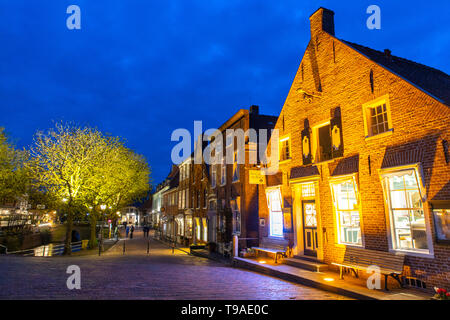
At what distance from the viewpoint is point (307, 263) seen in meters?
11.0

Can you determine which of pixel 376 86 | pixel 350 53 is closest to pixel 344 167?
pixel 376 86

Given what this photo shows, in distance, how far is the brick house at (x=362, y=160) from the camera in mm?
7652

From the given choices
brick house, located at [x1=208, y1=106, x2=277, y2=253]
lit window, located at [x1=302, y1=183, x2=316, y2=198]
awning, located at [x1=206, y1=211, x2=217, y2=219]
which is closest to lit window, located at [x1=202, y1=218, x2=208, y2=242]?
awning, located at [x1=206, y1=211, x2=217, y2=219]

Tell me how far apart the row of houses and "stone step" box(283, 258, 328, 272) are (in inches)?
13.3

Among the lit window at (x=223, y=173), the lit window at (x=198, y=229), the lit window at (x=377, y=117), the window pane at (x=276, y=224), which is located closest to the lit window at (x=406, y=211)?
the lit window at (x=377, y=117)

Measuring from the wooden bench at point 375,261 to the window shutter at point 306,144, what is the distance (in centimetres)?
402

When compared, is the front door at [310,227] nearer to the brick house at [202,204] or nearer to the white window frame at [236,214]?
the white window frame at [236,214]

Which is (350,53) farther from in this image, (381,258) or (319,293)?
(319,293)

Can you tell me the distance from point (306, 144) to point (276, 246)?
511 centimetres

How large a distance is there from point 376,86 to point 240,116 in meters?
10.2

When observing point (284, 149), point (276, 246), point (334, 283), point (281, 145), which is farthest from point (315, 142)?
point (334, 283)

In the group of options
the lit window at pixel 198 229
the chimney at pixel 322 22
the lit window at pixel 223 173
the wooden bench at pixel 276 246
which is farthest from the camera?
the lit window at pixel 198 229

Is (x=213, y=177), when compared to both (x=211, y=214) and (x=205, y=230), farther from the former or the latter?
(x=205, y=230)
